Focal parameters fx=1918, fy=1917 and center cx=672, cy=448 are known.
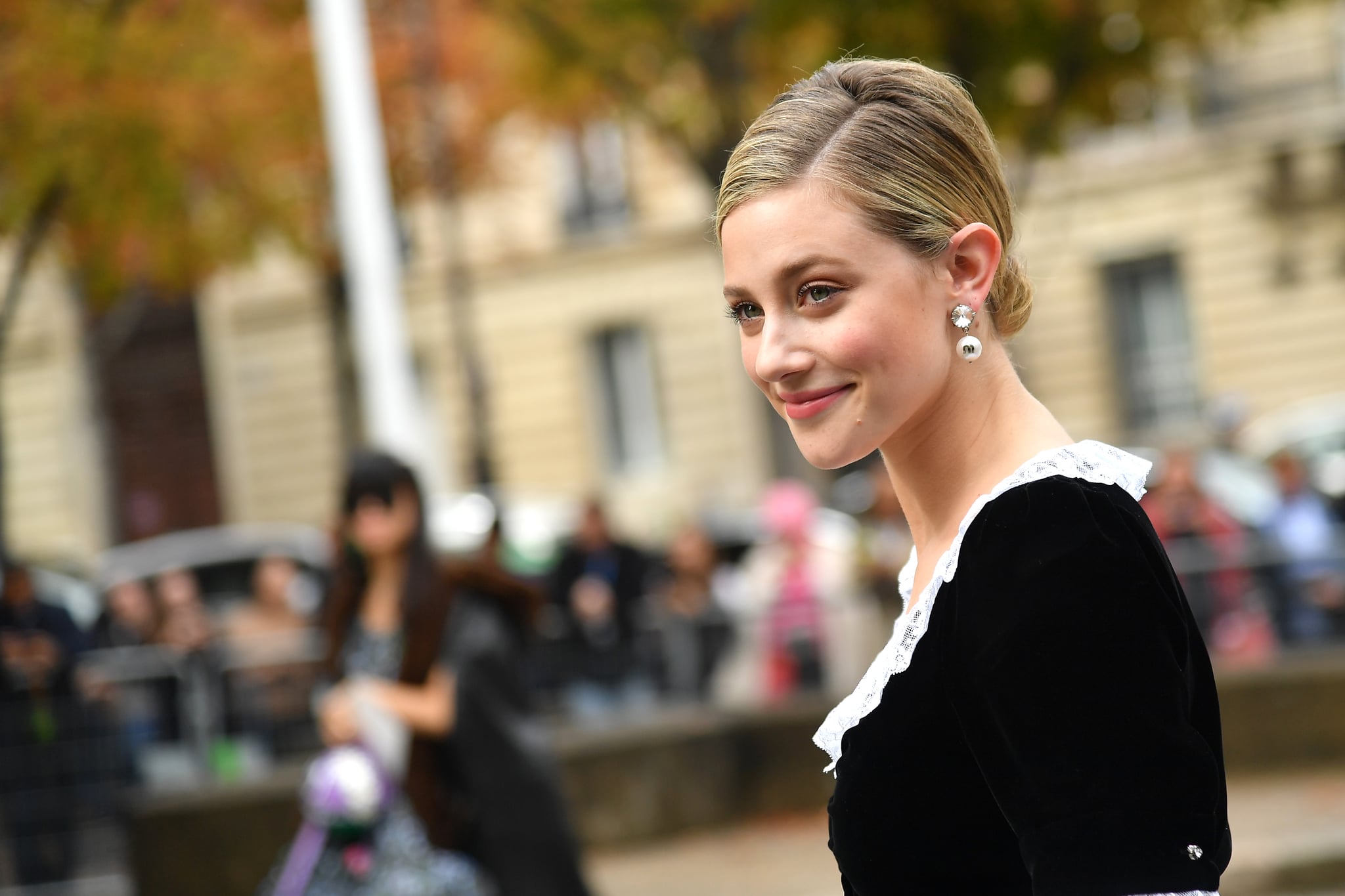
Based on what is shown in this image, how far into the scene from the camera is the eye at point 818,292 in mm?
1790

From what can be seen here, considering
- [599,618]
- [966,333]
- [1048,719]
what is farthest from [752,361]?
[599,618]

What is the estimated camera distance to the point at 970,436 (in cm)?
186

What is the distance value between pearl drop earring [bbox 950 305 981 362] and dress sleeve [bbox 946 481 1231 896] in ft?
0.80

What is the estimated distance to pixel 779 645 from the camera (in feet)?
36.9

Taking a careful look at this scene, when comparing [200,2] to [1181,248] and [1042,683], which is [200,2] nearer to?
[1042,683]

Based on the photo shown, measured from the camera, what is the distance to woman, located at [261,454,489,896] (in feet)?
18.2

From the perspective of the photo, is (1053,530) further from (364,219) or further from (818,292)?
(364,219)

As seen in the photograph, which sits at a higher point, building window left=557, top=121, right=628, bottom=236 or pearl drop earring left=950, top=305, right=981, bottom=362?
building window left=557, top=121, right=628, bottom=236

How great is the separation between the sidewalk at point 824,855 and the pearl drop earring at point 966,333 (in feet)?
22.4

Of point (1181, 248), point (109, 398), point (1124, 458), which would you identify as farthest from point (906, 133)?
point (109, 398)

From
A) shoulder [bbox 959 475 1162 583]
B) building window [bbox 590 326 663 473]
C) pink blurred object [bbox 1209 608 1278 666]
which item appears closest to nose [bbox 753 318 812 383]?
shoulder [bbox 959 475 1162 583]

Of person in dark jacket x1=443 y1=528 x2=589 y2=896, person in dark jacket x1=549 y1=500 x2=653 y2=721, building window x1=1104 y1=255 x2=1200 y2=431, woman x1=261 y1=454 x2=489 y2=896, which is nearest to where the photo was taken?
woman x1=261 y1=454 x2=489 y2=896

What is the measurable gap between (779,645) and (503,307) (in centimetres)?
2090

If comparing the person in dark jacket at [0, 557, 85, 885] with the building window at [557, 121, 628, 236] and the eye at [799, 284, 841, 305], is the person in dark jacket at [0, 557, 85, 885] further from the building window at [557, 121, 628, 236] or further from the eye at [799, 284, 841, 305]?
the building window at [557, 121, 628, 236]
